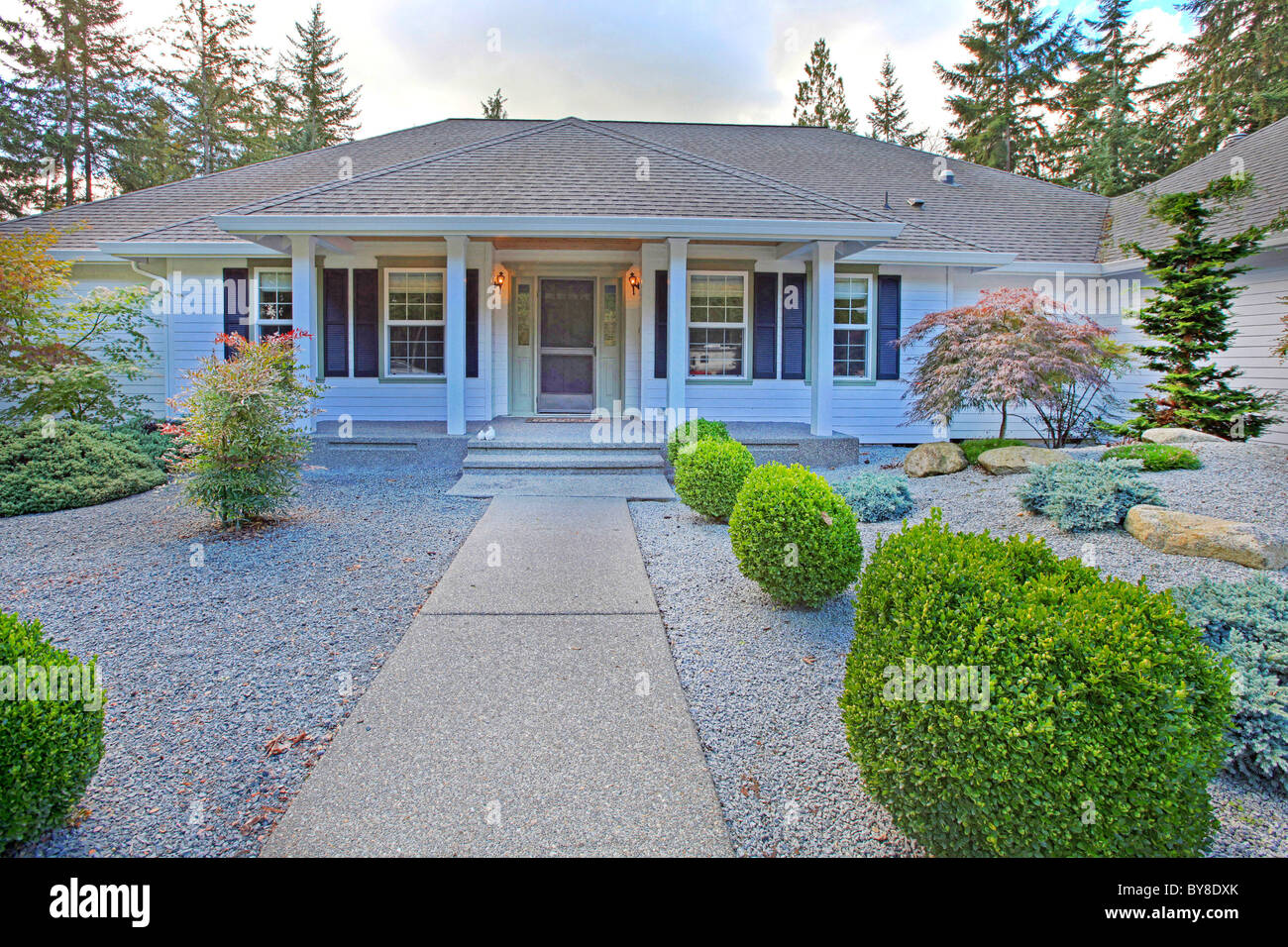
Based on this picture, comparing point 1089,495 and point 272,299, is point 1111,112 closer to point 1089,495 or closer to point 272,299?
point 1089,495

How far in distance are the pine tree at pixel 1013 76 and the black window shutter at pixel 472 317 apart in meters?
21.5

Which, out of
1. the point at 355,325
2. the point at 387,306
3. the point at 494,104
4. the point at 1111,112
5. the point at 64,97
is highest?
the point at 494,104

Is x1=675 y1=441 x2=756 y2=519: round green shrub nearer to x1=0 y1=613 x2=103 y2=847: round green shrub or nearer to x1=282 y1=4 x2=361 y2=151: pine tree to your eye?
x1=0 y1=613 x2=103 y2=847: round green shrub

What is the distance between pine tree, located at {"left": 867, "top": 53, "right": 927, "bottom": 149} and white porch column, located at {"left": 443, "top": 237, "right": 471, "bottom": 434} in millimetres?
26887

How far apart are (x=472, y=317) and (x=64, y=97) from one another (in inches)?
808

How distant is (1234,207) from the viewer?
1029cm

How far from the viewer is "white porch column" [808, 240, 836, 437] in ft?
31.4

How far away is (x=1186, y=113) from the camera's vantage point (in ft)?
69.8

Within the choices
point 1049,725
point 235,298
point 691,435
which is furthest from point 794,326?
point 1049,725

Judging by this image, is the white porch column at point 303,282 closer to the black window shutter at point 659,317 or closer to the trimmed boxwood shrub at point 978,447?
the black window shutter at point 659,317

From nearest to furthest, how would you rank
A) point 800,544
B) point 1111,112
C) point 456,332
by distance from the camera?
point 800,544 < point 456,332 < point 1111,112
